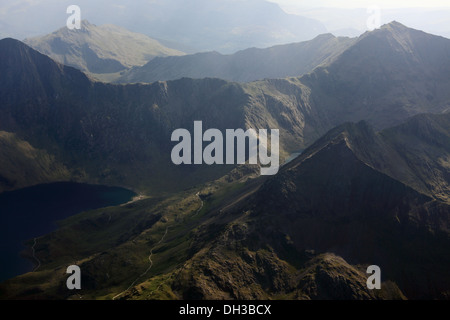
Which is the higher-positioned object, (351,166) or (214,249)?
(351,166)

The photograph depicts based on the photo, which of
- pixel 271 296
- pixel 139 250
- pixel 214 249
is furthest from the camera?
pixel 139 250

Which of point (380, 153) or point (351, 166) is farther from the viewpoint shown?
point (380, 153)

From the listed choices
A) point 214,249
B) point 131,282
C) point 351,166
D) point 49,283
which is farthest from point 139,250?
point 351,166

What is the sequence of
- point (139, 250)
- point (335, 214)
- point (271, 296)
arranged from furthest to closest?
1. point (139, 250)
2. point (335, 214)
3. point (271, 296)

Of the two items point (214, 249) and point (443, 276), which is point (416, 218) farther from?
point (214, 249)

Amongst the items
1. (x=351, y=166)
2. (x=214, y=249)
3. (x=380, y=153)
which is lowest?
(x=214, y=249)
